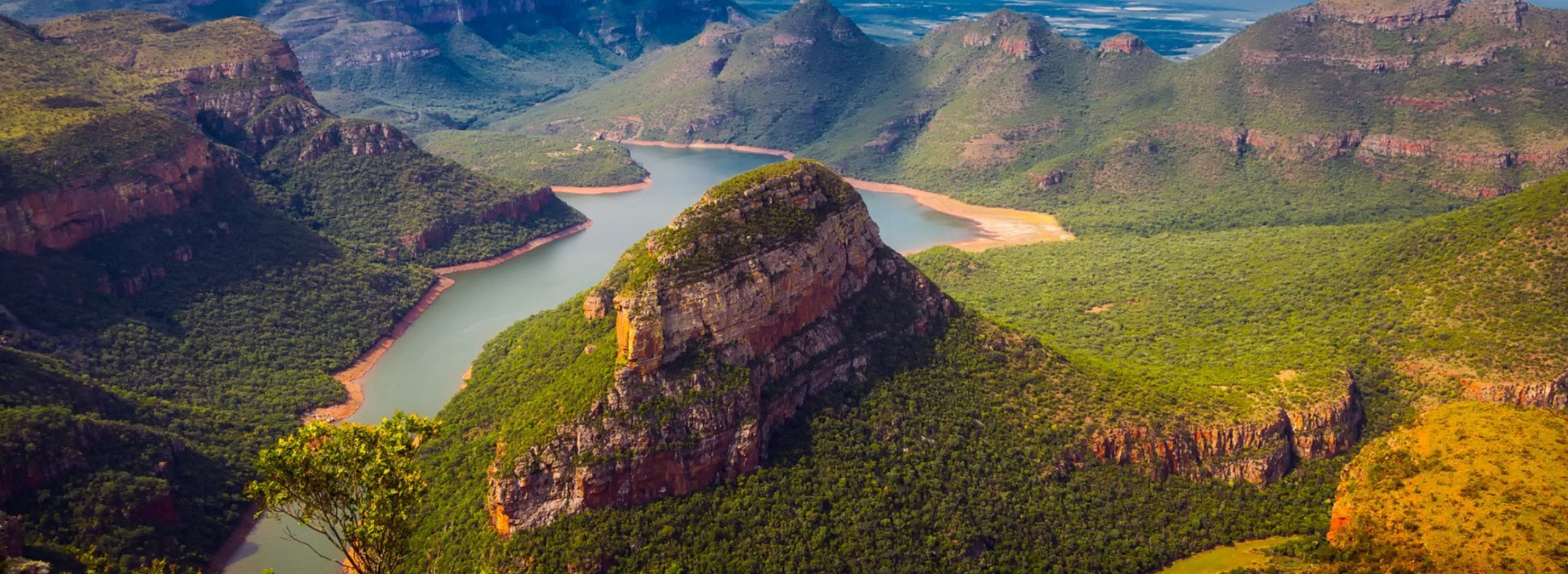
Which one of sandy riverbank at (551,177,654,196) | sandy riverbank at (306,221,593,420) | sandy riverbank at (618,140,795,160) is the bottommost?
sandy riverbank at (618,140,795,160)

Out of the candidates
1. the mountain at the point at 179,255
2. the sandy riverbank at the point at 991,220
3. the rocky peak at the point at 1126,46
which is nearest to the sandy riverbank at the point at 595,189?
the mountain at the point at 179,255

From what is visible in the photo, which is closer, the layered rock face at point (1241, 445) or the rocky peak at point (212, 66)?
the layered rock face at point (1241, 445)

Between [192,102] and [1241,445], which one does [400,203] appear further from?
[1241,445]

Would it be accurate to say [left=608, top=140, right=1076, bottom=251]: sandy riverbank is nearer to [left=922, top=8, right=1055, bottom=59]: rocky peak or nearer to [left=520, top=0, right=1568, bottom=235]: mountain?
[left=520, top=0, right=1568, bottom=235]: mountain

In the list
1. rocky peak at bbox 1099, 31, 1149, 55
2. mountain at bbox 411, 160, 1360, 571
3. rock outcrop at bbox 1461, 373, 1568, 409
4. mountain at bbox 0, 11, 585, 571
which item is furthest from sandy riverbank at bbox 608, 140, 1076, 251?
mountain at bbox 411, 160, 1360, 571

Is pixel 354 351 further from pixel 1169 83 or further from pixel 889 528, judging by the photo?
pixel 1169 83

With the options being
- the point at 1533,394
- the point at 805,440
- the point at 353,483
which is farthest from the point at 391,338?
the point at 1533,394

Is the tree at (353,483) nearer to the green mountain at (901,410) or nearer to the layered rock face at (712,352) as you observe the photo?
the green mountain at (901,410)

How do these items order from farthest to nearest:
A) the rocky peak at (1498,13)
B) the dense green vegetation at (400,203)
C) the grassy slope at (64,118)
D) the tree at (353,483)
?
1. the rocky peak at (1498,13)
2. the dense green vegetation at (400,203)
3. the grassy slope at (64,118)
4. the tree at (353,483)
